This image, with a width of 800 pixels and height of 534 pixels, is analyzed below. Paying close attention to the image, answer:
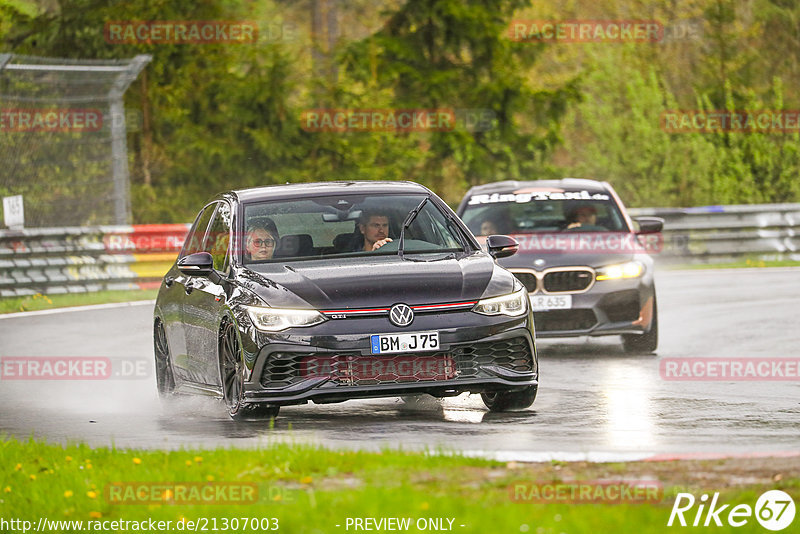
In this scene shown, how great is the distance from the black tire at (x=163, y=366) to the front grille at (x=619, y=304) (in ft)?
14.0

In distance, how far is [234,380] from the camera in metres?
10.4

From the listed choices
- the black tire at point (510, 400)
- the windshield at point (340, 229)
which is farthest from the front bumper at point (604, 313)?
the black tire at point (510, 400)

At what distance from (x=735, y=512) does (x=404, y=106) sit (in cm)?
2781

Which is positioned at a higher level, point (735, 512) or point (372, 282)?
point (372, 282)

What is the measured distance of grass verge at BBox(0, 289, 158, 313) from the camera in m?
21.8

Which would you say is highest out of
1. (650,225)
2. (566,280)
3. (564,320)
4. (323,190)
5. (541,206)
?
(323,190)

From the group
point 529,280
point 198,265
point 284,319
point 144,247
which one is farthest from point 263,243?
point 144,247

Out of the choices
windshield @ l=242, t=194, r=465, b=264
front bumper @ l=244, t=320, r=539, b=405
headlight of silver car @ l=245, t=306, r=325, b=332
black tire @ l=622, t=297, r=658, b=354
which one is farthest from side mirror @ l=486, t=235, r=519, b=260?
black tire @ l=622, t=297, r=658, b=354

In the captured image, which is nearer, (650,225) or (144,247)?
(650,225)

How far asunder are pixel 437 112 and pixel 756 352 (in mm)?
19908

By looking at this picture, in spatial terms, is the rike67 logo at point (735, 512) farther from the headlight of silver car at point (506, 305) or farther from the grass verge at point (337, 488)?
the headlight of silver car at point (506, 305)

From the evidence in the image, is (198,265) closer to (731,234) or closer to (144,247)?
(144,247)

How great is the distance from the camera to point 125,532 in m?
6.88

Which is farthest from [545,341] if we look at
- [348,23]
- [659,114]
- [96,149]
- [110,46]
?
[348,23]
